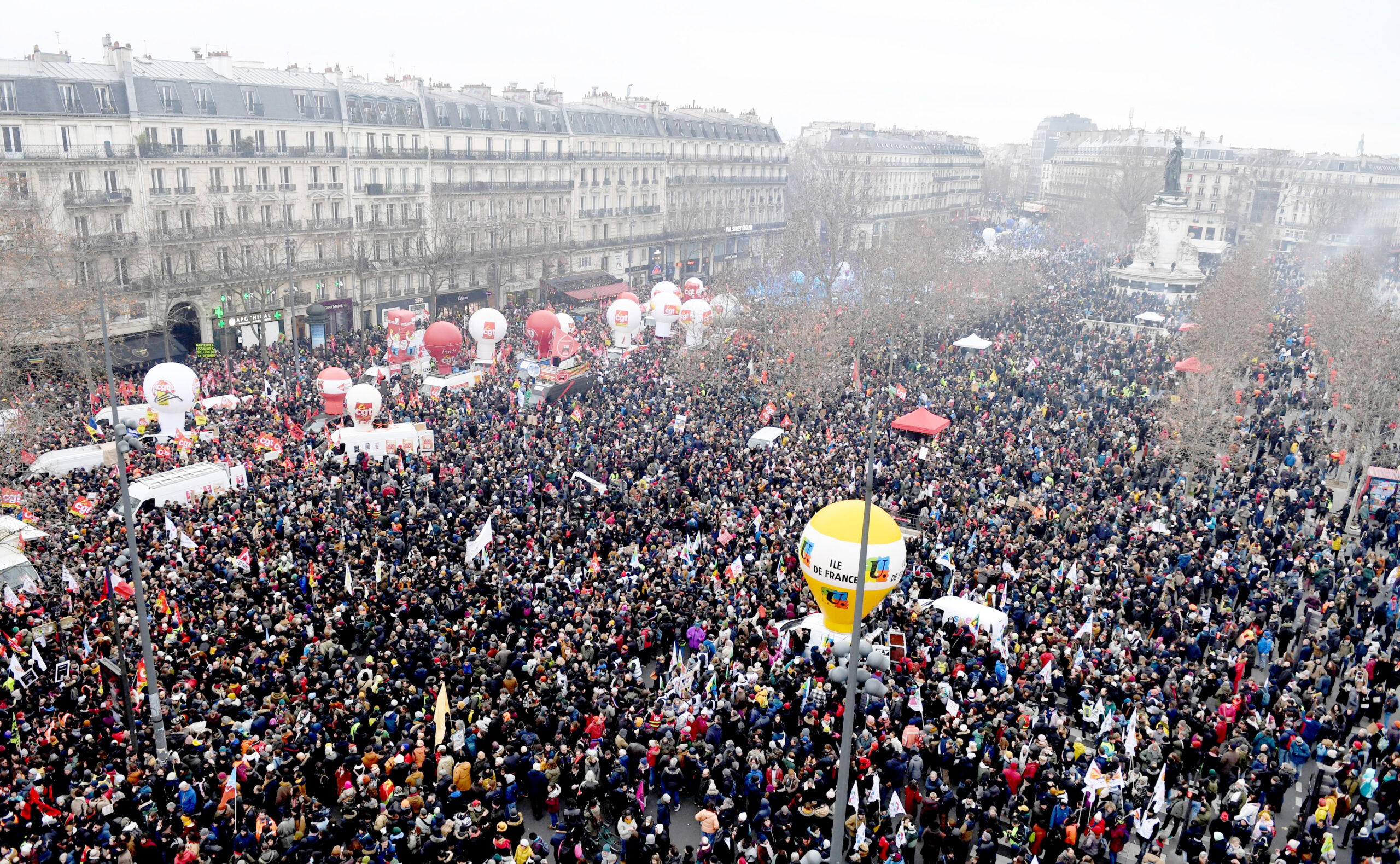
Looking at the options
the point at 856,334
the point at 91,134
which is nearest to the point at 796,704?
the point at 856,334

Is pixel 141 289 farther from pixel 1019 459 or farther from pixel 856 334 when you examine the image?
pixel 1019 459

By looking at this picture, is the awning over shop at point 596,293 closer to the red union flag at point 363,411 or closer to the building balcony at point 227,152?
the building balcony at point 227,152

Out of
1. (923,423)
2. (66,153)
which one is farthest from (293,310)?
(923,423)

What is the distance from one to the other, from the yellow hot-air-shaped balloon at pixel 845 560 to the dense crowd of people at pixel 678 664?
1.17 m

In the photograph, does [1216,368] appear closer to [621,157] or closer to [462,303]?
[462,303]

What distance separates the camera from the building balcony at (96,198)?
3944 cm

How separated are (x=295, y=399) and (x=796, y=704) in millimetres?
24706

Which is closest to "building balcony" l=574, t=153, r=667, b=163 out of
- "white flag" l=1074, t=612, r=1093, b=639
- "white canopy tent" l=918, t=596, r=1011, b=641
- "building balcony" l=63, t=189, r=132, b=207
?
"building balcony" l=63, t=189, r=132, b=207

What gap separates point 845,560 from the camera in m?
18.8

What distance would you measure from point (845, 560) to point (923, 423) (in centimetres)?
1414

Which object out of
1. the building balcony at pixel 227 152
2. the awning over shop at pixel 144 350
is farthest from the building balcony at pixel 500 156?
the awning over shop at pixel 144 350

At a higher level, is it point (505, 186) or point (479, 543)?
point (505, 186)

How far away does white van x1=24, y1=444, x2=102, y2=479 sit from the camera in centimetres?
2700

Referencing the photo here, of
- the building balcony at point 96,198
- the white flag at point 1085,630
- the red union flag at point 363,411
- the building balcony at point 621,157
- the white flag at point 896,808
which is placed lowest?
the white flag at point 896,808
